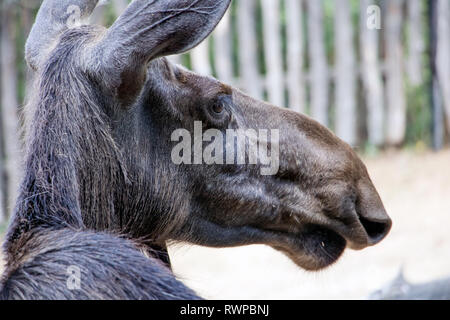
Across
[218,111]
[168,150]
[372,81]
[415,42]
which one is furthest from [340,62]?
[168,150]

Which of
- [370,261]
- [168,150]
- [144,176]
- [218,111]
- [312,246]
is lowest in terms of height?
[370,261]

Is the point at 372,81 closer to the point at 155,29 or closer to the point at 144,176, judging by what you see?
the point at 144,176

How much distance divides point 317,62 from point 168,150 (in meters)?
11.2

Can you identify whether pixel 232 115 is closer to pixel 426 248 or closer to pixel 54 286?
pixel 54 286

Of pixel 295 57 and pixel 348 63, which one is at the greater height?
pixel 295 57

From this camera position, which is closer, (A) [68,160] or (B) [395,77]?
(A) [68,160]

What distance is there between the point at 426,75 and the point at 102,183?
13.1 metres

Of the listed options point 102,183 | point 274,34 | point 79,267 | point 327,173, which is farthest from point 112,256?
point 274,34

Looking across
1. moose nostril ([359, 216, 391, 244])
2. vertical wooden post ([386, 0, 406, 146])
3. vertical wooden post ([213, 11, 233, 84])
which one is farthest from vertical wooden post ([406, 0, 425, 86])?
moose nostril ([359, 216, 391, 244])

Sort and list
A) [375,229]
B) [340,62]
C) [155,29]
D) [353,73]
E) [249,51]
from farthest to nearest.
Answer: [353,73], [340,62], [249,51], [375,229], [155,29]

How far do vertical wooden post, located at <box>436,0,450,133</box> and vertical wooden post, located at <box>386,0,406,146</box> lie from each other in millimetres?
846

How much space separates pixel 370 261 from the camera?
905 centimetres

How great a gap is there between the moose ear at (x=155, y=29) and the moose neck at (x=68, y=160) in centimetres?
25

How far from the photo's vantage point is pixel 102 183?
318 centimetres
